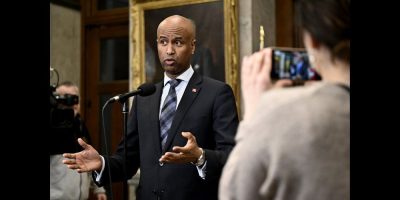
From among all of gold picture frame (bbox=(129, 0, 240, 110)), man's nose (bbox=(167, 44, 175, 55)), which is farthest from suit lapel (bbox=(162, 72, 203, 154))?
gold picture frame (bbox=(129, 0, 240, 110))

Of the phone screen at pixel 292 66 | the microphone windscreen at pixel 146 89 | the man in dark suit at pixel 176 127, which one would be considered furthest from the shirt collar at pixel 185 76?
the phone screen at pixel 292 66

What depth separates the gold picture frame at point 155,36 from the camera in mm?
3348

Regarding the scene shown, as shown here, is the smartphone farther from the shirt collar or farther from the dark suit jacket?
the shirt collar

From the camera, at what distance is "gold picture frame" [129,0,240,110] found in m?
3.35

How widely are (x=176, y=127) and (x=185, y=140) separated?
0.19 ft

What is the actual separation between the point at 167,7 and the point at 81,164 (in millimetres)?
2044

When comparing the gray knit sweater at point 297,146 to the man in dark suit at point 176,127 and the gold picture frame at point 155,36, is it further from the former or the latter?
the gold picture frame at point 155,36

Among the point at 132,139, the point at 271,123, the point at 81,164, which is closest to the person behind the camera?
the point at 271,123

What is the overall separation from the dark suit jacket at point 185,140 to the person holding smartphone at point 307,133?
89 centimetres

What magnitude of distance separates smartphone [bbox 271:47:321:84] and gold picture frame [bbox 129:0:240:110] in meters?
2.31

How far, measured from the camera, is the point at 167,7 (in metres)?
3.63
